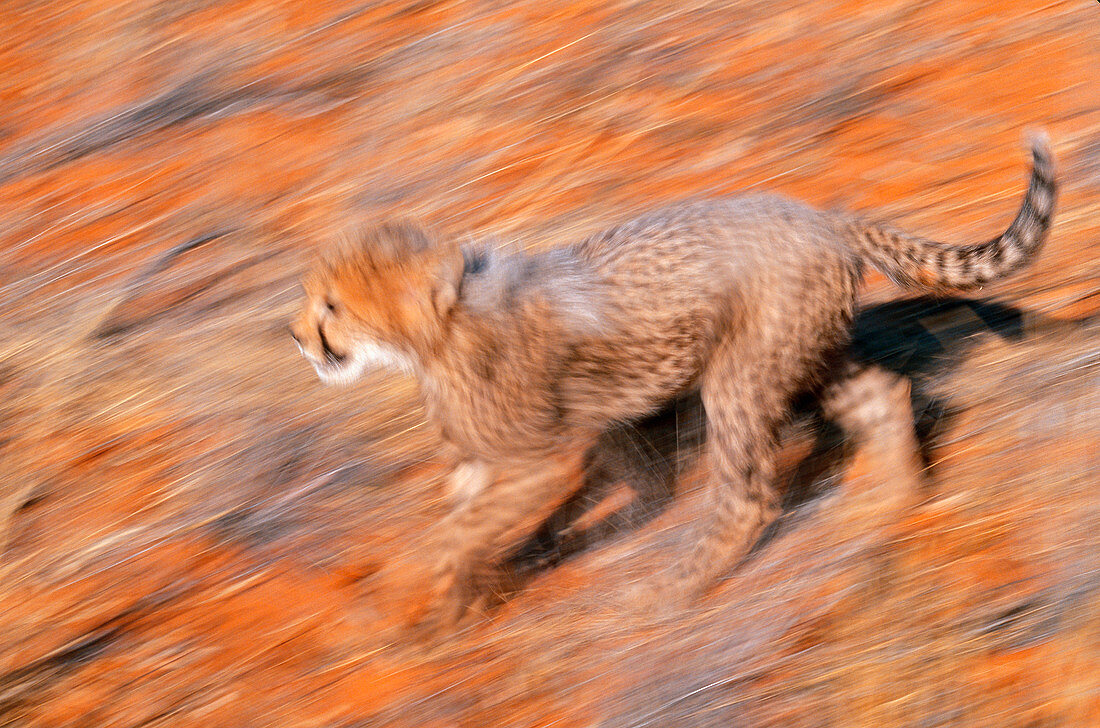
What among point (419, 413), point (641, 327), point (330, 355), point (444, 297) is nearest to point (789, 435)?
point (641, 327)

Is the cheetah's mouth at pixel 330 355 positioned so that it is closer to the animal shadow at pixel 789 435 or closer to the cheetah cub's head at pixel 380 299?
the cheetah cub's head at pixel 380 299

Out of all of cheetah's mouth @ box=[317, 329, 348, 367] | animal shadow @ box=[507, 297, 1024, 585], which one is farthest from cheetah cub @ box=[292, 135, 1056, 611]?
animal shadow @ box=[507, 297, 1024, 585]

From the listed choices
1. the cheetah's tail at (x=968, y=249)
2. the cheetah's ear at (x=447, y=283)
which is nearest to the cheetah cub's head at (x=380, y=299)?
the cheetah's ear at (x=447, y=283)

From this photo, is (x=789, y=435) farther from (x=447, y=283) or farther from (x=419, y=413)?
(x=419, y=413)

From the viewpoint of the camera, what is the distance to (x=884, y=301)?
409 cm

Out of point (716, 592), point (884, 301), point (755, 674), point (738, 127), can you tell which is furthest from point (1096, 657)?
point (738, 127)

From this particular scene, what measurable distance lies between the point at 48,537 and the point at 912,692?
3.12 meters

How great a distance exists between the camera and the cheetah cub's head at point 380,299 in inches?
134

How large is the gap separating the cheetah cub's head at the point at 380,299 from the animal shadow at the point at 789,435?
0.77 meters

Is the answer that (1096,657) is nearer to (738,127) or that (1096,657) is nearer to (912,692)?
(912,692)

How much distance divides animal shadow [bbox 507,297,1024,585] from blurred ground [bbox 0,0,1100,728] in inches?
0.8

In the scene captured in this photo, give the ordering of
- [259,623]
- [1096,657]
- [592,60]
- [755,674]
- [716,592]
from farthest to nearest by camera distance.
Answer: [592,60]
[259,623]
[716,592]
[755,674]
[1096,657]

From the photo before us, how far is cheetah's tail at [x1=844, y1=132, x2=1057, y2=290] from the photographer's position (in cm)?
311

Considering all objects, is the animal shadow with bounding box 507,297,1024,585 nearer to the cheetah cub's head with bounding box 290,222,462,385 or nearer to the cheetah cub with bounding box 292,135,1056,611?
the cheetah cub with bounding box 292,135,1056,611
